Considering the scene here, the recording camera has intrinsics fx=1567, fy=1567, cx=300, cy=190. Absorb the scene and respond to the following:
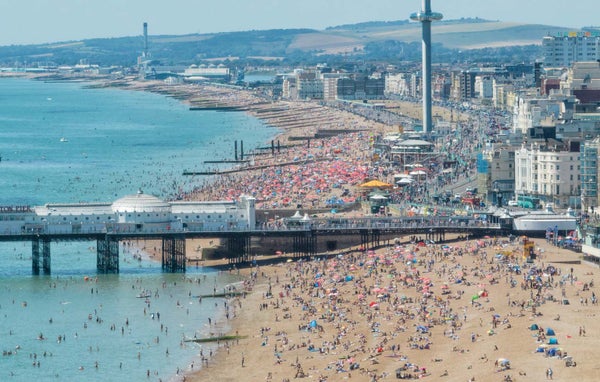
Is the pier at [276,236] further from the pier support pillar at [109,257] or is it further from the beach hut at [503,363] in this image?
the beach hut at [503,363]

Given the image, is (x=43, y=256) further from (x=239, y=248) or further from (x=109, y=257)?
(x=239, y=248)

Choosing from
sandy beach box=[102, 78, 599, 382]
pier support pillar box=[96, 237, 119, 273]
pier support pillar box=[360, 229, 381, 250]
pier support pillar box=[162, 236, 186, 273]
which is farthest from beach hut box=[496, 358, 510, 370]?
pier support pillar box=[96, 237, 119, 273]

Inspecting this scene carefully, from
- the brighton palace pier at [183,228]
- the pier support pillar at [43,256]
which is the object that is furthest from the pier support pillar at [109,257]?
the pier support pillar at [43,256]

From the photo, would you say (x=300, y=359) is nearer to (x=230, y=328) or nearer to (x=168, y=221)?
(x=230, y=328)

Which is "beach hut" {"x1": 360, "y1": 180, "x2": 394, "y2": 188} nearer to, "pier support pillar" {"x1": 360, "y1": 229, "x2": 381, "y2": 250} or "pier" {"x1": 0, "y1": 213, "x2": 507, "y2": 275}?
"pier" {"x1": 0, "y1": 213, "x2": 507, "y2": 275}

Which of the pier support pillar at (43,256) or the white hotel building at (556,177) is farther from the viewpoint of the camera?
the white hotel building at (556,177)

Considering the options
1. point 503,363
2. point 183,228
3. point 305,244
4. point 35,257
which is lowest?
point 503,363

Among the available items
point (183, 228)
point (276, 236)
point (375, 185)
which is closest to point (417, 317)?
point (276, 236)
